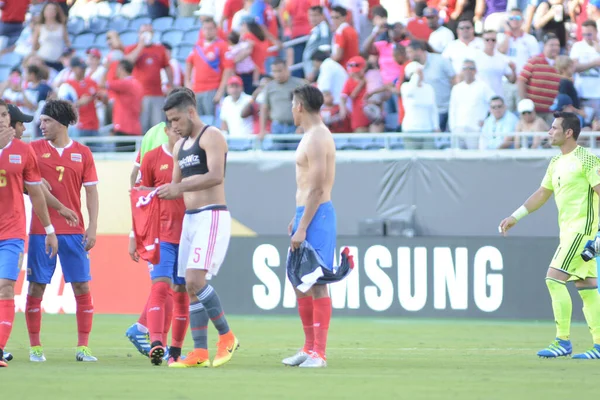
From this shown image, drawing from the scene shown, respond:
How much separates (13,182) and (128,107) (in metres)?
9.75

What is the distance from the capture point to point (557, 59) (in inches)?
701

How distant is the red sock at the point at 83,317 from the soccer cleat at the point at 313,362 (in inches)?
89.7

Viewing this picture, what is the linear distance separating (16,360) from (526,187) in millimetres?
8990

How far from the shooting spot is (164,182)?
35.3ft

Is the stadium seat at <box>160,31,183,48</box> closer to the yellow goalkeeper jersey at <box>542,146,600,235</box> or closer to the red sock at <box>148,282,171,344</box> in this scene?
the yellow goalkeeper jersey at <box>542,146,600,235</box>

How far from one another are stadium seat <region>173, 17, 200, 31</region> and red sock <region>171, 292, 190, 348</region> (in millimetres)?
13407

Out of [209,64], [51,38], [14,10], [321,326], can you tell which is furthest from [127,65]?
[321,326]

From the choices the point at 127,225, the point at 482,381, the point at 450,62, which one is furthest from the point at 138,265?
the point at 482,381

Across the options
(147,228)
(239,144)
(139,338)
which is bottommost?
(139,338)

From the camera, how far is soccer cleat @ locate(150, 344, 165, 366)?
10.3 meters

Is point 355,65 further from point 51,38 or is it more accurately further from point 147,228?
point 147,228

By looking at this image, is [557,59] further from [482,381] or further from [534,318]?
[482,381]

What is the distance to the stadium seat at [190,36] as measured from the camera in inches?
907

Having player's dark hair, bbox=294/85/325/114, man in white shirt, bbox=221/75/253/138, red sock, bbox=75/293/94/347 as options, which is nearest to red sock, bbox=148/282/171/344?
red sock, bbox=75/293/94/347
